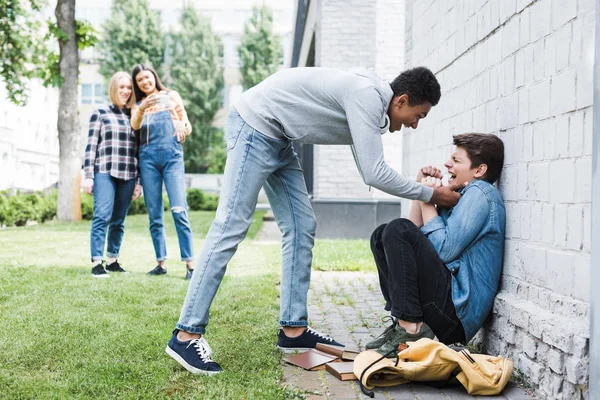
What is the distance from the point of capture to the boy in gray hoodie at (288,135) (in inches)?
133

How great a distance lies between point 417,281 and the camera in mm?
3604

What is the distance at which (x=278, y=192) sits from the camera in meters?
3.93

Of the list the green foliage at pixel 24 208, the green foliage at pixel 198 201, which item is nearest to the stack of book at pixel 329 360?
the green foliage at pixel 24 208

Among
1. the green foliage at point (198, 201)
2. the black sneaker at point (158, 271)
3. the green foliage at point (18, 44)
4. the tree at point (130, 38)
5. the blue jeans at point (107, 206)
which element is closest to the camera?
the blue jeans at point (107, 206)

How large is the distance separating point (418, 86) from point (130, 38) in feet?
135

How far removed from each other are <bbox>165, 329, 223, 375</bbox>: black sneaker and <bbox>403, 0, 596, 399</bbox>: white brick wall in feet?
5.07

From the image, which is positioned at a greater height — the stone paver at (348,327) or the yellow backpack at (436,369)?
the yellow backpack at (436,369)

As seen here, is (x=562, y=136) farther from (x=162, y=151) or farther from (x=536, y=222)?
(x=162, y=151)

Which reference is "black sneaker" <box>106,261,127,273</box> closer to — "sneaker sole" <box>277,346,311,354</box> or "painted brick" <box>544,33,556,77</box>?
"sneaker sole" <box>277,346,311,354</box>

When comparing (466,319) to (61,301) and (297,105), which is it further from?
(61,301)

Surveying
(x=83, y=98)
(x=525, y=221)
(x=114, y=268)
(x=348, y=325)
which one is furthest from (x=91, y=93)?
(x=525, y=221)

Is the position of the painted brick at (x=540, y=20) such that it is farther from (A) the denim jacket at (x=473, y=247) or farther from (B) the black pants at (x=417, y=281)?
(B) the black pants at (x=417, y=281)

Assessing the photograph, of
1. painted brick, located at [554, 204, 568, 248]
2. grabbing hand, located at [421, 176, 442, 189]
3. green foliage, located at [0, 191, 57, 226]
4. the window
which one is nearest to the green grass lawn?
grabbing hand, located at [421, 176, 442, 189]

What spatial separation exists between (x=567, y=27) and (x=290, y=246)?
1867mm
